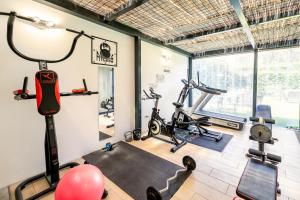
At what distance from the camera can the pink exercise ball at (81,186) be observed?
3.66 ft

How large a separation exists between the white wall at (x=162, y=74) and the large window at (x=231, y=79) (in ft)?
3.18

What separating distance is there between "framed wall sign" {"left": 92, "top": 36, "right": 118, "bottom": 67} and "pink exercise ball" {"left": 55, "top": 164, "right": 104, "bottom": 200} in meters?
2.20

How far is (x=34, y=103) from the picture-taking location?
2.22 metres

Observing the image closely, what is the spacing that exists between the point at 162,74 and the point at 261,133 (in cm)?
298

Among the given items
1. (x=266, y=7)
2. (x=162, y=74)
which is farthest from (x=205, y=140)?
(x=266, y=7)

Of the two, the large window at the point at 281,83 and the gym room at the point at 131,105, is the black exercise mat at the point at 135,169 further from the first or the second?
the large window at the point at 281,83

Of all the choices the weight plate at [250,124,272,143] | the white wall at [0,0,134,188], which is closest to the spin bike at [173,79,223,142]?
the weight plate at [250,124,272,143]

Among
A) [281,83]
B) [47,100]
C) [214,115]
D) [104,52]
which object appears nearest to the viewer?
[47,100]

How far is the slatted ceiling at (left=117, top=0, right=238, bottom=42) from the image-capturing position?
245 cm

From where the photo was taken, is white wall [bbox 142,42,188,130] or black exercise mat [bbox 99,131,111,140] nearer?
black exercise mat [bbox 99,131,111,140]

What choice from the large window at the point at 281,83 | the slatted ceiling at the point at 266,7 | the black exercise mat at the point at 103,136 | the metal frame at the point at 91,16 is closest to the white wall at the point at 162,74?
the metal frame at the point at 91,16

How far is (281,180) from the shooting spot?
2.15m

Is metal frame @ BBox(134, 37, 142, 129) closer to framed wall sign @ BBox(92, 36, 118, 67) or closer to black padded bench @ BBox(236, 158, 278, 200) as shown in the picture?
framed wall sign @ BBox(92, 36, 118, 67)

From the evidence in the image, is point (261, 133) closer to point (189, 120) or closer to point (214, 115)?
point (189, 120)
